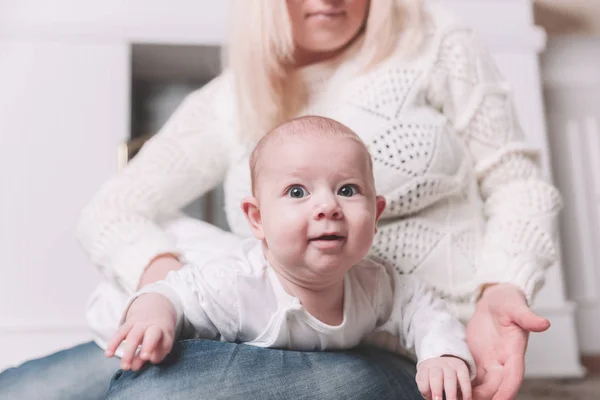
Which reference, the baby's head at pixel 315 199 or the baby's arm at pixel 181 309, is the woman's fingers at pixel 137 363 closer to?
the baby's arm at pixel 181 309

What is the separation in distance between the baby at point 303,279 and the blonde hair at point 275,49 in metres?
0.29

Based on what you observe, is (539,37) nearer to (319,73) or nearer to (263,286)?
(319,73)

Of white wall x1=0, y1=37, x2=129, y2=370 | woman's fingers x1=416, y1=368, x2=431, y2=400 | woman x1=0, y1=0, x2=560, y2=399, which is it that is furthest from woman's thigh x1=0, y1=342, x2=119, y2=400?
white wall x1=0, y1=37, x2=129, y2=370

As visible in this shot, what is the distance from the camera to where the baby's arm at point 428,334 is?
63cm

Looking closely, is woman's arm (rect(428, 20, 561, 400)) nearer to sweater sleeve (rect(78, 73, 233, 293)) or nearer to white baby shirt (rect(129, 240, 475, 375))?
white baby shirt (rect(129, 240, 475, 375))

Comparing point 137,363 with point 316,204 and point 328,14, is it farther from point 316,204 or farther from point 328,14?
point 328,14

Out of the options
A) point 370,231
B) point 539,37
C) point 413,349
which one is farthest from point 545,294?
point 370,231

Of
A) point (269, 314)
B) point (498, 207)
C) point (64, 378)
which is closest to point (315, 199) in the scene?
point (269, 314)

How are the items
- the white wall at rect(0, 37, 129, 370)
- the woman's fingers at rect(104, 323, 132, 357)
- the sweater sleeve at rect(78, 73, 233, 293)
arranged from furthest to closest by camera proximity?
the white wall at rect(0, 37, 129, 370) → the sweater sleeve at rect(78, 73, 233, 293) → the woman's fingers at rect(104, 323, 132, 357)

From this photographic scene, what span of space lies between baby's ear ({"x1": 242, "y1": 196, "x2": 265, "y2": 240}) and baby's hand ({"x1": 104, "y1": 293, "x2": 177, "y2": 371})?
14cm

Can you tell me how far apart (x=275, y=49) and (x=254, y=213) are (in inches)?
15.5

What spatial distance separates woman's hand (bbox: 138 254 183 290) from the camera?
89 centimetres

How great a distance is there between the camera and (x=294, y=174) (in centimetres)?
69

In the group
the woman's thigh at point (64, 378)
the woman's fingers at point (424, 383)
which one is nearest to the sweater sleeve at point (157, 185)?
the woman's thigh at point (64, 378)
